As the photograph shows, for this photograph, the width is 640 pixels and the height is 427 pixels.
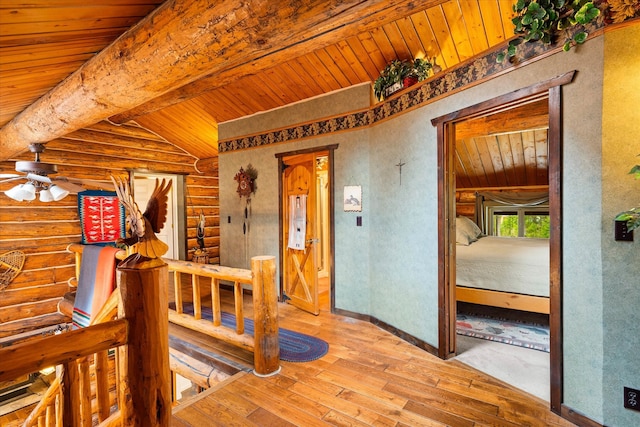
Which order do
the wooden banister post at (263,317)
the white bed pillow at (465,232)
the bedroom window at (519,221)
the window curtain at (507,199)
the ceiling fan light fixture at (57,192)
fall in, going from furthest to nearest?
the bedroom window at (519,221) < the window curtain at (507,199) < the white bed pillow at (465,232) < the ceiling fan light fixture at (57,192) < the wooden banister post at (263,317)

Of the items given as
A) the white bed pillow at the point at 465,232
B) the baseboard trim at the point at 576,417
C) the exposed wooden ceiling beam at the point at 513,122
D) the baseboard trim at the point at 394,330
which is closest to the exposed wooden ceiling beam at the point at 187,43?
the baseboard trim at the point at 576,417

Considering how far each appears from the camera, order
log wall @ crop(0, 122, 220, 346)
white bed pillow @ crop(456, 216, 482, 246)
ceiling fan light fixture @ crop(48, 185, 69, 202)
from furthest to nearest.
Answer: white bed pillow @ crop(456, 216, 482, 246), log wall @ crop(0, 122, 220, 346), ceiling fan light fixture @ crop(48, 185, 69, 202)

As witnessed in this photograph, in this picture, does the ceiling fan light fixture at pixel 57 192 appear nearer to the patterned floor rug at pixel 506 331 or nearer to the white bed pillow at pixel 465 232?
the patterned floor rug at pixel 506 331

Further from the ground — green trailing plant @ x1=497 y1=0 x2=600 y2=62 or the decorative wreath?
green trailing plant @ x1=497 y1=0 x2=600 y2=62

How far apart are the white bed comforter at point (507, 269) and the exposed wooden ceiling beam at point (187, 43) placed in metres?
3.32

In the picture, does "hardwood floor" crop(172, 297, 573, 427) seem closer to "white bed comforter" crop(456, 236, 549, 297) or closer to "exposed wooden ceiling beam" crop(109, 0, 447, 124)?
"white bed comforter" crop(456, 236, 549, 297)

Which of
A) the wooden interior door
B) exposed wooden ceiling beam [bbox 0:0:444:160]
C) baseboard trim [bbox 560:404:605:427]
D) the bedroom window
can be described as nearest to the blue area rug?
the wooden interior door

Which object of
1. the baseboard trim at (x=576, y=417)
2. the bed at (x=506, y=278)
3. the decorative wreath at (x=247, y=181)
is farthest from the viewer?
the decorative wreath at (x=247, y=181)

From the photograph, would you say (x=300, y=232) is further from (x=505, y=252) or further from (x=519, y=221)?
(x=519, y=221)

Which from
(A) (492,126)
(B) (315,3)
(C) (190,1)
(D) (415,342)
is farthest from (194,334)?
(A) (492,126)

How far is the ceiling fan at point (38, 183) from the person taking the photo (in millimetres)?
2685

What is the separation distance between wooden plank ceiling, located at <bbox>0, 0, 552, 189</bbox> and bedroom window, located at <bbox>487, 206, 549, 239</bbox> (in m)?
4.28

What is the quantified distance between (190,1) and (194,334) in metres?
3.09

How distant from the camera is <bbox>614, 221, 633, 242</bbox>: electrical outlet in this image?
1.74 metres
